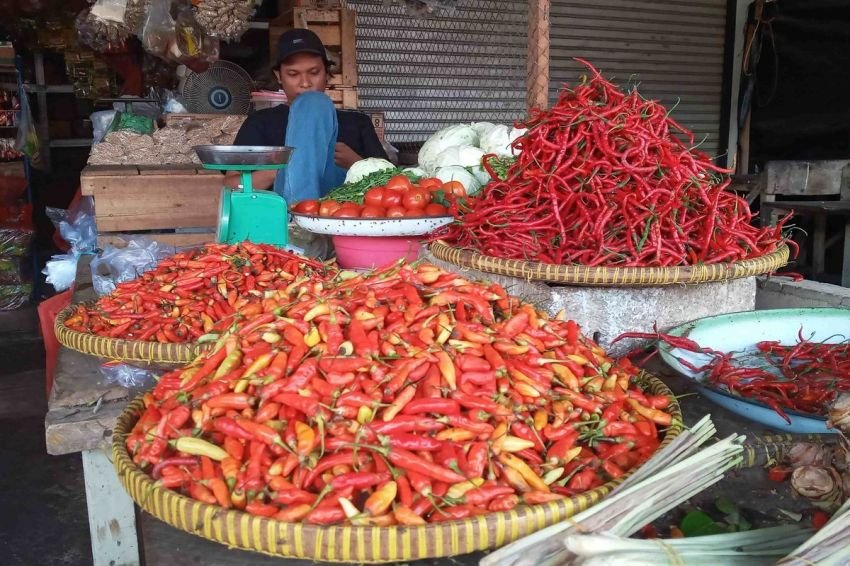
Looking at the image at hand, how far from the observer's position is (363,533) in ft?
3.67


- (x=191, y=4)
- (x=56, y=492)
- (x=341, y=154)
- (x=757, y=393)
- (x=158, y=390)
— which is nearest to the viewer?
(x=158, y=390)

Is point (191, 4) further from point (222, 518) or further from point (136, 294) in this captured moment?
point (222, 518)

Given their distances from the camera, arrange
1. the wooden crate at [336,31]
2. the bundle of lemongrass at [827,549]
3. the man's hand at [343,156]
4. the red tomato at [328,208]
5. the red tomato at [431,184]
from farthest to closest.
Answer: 1. the wooden crate at [336,31]
2. the man's hand at [343,156]
3. the red tomato at [431,184]
4. the red tomato at [328,208]
5. the bundle of lemongrass at [827,549]

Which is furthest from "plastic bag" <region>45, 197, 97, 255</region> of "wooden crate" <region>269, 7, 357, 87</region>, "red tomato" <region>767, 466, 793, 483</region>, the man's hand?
"red tomato" <region>767, 466, 793, 483</region>

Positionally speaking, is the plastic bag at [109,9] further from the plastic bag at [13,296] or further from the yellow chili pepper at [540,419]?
the yellow chili pepper at [540,419]

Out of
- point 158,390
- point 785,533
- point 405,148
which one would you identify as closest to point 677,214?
point 785,533

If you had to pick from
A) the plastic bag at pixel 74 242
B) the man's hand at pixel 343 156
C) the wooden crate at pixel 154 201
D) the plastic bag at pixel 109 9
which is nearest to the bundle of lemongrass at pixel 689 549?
the wooden crate at pixel 154 201

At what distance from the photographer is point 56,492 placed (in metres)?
3.55

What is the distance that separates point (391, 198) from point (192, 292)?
3.40 feet

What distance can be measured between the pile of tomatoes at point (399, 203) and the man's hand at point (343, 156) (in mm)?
1341

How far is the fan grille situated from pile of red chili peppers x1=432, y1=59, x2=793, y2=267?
136 inches

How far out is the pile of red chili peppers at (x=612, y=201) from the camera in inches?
90.1

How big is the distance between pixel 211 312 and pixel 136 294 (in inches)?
11.7

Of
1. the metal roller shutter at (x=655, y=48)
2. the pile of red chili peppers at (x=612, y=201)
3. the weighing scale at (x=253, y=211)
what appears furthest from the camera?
the metal roller shutter at (x=655, y=48)
